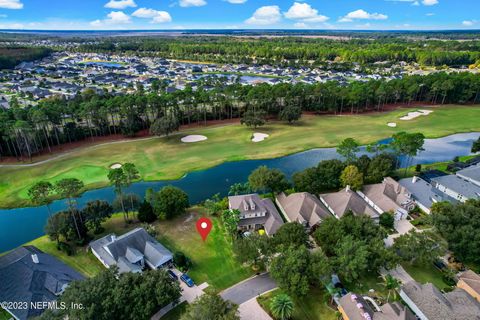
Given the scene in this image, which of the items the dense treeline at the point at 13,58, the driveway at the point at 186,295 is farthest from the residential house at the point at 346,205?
the dense treeline at the point at 13,58

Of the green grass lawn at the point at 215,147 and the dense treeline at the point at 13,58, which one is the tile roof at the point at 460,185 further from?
the dense treeline at the point at 13,58

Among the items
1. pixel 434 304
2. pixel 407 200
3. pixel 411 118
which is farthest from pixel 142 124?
pixel 411 118

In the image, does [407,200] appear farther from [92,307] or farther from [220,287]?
[92,307]

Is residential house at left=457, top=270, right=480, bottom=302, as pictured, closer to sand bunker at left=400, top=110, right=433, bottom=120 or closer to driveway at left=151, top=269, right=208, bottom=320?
driveway at left=151, top=269, right=208, bottom=320

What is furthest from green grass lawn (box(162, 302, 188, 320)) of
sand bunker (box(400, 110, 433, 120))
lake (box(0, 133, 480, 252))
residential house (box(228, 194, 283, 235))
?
sand bunker (box(400, 110, 433, 120))

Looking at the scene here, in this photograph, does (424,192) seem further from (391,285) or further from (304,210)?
(391,285)

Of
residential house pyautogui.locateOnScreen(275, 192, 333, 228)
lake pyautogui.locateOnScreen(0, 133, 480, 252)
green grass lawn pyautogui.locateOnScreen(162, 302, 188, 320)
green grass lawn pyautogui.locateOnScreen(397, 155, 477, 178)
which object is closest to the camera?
green grass lawn pyautogui.locateOnScreen(162, 302, 188, 320)
